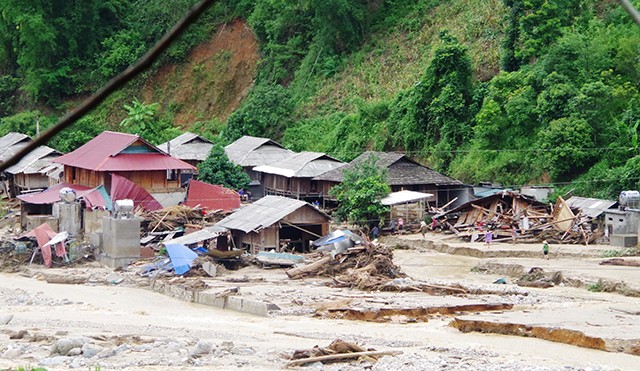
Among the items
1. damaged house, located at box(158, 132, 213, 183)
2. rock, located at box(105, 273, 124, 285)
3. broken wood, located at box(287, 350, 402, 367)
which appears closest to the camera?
broken wood, located at box(287, 350, 402, 367)

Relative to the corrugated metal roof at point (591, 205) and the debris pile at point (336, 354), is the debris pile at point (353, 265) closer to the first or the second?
the corrugated metal roof at point (591, 205)

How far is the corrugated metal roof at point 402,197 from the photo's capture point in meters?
37.2

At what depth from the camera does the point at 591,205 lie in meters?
34.7

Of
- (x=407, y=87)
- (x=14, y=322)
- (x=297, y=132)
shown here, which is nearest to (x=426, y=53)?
(x=407, y=87)

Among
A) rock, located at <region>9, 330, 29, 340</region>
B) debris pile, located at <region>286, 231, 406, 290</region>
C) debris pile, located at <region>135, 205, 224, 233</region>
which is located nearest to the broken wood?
rock, located at <region>9, 330, 29, 340</region>

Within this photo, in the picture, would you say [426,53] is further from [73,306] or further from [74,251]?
[73,306]

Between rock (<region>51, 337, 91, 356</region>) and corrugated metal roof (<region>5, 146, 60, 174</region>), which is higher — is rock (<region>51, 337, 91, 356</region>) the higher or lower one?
the lower one

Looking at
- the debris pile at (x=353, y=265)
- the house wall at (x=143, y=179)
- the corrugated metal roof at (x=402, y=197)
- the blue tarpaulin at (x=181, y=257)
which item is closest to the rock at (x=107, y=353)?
the debris pile at (x=353, y=265)

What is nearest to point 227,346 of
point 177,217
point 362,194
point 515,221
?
point 362,194

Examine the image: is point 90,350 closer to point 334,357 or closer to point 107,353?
point 107,353

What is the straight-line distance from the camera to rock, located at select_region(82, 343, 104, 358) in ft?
68.0

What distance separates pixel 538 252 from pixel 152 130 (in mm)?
26282

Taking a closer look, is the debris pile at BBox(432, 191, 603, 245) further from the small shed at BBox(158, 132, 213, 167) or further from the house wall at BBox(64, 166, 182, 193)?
the small shed at BBox(158, 132, 213, 167)

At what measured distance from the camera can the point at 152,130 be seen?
2116 inches
